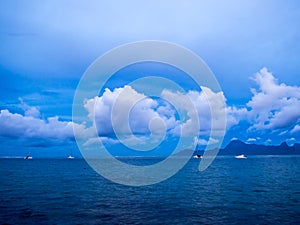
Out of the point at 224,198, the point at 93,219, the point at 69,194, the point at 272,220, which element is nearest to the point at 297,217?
the point at 272,220

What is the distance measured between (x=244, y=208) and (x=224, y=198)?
8124mm

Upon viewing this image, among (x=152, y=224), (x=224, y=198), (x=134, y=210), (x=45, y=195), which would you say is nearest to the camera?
(x=152, y=224)

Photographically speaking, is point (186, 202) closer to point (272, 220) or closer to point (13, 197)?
point (272, 220)

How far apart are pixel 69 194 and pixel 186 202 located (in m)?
21.2

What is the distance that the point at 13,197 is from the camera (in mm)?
46625

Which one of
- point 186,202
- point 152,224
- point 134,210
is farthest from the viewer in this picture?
point 186,202

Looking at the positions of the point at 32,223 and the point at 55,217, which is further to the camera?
the point at 55,217

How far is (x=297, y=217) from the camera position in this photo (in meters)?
32.5

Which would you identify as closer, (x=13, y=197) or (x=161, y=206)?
(x=161, y=206)

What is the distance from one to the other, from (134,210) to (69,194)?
18327mm

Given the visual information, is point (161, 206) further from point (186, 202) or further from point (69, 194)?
point (69, 194)

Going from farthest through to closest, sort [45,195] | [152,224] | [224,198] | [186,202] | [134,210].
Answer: [45,195] < [224,198] < [186,202] < [134,210] < [152,224]

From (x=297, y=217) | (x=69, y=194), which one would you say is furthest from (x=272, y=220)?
(x=69, y=194)

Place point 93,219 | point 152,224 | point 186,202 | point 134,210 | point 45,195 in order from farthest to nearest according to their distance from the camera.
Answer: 1. point 45,195
2. point 186,202
3. point 134,210
4. point 93,219
5. point 152,224
